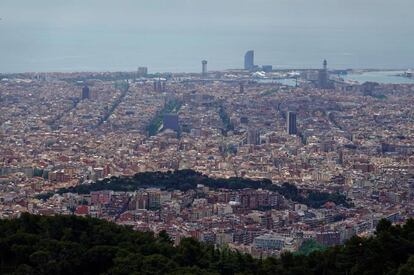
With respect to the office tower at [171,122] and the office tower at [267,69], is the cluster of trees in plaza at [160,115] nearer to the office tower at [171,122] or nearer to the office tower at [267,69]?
the office tower at [171,122]

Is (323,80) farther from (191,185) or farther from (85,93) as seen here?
(191,185)

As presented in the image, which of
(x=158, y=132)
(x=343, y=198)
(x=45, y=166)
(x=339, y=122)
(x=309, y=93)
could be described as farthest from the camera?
(x=309, y=93)

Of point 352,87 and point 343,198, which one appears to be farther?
point 352,87

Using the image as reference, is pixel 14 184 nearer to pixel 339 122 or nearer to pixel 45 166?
pixel 45 166

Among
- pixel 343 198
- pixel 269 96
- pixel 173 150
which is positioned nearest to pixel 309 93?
pixel 269 96

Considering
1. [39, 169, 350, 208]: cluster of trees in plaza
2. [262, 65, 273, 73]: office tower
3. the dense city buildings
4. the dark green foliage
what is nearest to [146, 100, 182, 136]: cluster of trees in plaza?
the dense city buildings

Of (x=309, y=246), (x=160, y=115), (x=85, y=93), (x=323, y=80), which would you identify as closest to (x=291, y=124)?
(x=160, y=115)
